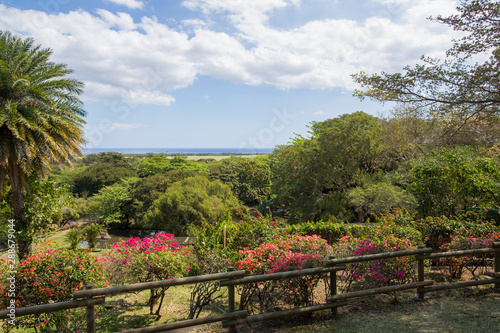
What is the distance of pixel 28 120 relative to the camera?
30.1 ft

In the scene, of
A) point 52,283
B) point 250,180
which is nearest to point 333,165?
point 52,283

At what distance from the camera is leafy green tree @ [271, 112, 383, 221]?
20391 millimetres

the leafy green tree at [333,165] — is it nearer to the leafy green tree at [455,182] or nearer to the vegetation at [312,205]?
the vegetation at [312,205]

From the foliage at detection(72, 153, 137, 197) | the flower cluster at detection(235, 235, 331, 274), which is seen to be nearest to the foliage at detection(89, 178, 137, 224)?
the foliage at detection(72, 153, 137, 197)

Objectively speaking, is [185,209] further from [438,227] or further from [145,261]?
[438,227]

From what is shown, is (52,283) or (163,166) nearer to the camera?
(52,283)

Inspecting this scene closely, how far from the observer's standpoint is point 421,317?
4625 millimetres

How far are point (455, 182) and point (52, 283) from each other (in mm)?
10173

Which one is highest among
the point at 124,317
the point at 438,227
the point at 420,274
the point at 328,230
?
the point at 438,227

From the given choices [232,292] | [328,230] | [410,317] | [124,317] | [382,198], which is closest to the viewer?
[232,292]

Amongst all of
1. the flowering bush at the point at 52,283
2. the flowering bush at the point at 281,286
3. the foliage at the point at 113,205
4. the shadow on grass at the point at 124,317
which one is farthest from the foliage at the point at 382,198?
the foliage at the point at 113,205

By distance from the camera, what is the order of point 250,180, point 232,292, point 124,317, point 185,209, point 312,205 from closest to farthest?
point 232,292 → point 124,317 → point 312,205 → point 185,209 → point 250,180

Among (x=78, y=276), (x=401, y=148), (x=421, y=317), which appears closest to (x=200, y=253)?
(x=78, y=276)

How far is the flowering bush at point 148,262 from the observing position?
5602 millimetres
